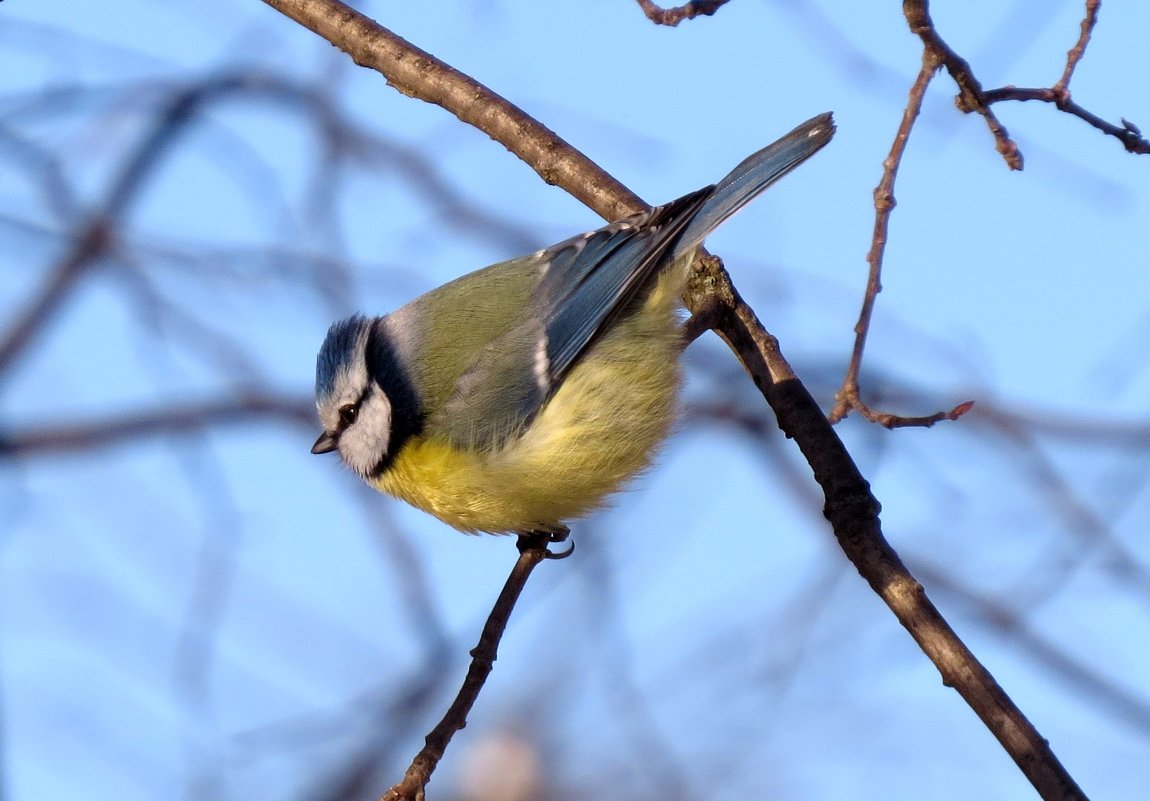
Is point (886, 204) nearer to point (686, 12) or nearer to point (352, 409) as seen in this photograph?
point (686, 12)

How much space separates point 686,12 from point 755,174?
66 cm

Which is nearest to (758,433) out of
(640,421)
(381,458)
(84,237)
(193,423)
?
(640,421)

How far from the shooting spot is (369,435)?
119 inches

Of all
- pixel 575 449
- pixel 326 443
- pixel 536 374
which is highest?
pixel 326 443

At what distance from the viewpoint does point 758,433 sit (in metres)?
3.83

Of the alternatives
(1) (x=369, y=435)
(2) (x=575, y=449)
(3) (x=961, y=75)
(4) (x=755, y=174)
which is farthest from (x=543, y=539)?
(3) (x=961, y=75)

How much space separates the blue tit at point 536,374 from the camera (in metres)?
2.83

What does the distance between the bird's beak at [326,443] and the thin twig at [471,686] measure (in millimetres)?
714

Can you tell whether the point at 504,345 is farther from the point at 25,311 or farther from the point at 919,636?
the point at 25,311

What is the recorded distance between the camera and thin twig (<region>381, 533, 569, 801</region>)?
202 cm

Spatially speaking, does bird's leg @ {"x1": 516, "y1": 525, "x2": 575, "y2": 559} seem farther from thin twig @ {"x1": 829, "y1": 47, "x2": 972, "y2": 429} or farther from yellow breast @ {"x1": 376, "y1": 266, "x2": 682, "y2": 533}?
thin twig @ {"x1": 829, "y1": 47, "x2": 972, "y2": 429}

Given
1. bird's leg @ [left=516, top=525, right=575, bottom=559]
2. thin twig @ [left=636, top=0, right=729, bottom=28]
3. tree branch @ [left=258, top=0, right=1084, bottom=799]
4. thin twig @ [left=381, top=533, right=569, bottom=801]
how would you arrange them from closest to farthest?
tree branch @ [left=258, top=0, right=1084, bottom=799] → thin twig @ [left=381, top=533, right=569, bottom=801] → thin twig @ [left=636, top=0, right=729, bottom=28] → bird's leg @ [left=516, top=525, right=575, bottom=559]

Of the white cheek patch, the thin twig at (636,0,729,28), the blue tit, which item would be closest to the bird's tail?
the blue tit

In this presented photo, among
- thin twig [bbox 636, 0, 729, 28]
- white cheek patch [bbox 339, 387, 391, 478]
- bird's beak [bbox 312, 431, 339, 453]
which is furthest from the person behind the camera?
bird's beak [bbox 312, 431, 339, 453]
